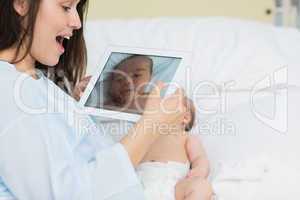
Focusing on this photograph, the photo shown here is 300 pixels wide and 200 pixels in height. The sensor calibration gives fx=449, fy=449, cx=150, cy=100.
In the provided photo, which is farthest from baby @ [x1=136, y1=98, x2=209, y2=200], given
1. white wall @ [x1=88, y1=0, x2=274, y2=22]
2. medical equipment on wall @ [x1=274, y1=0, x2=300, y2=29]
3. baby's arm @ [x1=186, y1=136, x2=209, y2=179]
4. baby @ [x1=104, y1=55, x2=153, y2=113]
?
Answer: medical equipment on wall @ [x1=274, y1=0, x2=300, y2=29]

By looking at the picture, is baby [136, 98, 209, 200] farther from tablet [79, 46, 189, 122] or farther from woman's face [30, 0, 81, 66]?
woman's face [30, 0, 81, 66]

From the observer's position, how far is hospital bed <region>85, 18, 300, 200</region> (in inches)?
37.7

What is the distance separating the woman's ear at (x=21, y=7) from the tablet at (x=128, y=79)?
26 cm

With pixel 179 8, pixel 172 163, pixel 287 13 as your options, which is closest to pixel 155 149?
pixel 172 163

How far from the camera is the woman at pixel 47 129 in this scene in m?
0.73

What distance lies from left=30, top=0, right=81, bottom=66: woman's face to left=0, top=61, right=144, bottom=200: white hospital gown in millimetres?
69

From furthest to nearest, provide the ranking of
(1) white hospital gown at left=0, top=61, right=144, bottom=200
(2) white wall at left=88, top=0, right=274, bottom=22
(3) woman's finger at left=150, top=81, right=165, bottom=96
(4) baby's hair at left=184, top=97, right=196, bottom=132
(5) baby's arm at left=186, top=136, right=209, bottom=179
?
1. (2) white wall at left=88, top=0, right=274, bottom=22
2. (4) baby's hair at left=184, top=97, right=196, bottom=132
3. (5) baby's arm at left=186, top=136, right=209, bottom=179
4. (3) woman's finger at left=150, top=81, right=165, bottom=96
5. (1) white hospital gown at left=0, top=61, right=144, bottom=200

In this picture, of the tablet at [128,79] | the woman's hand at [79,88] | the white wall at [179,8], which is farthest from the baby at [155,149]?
the white wall at [179,8]

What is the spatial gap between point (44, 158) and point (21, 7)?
0.26m

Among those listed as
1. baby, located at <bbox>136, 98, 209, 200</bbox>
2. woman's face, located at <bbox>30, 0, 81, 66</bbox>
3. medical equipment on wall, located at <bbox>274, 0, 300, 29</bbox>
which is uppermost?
medical equipment on wall, located at <bbox>274, 0, 300, 29</bbox>

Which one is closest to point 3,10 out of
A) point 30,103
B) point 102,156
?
point 30,103

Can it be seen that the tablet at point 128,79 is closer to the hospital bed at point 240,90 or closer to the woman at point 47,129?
the woman at point 47,129

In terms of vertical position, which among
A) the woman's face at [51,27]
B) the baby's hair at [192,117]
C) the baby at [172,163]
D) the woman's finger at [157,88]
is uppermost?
the woman's face at [51,27]

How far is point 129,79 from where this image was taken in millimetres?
1005
